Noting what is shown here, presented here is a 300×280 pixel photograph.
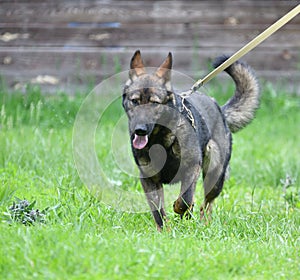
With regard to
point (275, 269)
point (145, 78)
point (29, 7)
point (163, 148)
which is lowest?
→ point (275, 269)

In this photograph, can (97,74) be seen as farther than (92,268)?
Yes

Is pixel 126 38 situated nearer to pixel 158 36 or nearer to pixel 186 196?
pixel 158 36

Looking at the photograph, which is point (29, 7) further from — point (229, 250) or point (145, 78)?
point (229, 250)

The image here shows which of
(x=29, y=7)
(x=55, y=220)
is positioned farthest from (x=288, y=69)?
(x=55, y=220)

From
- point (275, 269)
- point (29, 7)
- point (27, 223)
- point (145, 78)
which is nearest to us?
point (275, 269)

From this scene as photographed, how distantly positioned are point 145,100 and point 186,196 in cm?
74

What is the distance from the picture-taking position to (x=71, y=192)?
4508 millimetres

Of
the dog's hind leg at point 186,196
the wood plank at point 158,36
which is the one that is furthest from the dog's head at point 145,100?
the wood plank at point 158,36

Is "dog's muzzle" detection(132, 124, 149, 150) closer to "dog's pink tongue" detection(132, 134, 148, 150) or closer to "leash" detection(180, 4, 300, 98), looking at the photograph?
"dog's pink tongue" detection(132, 134, 148, 150)

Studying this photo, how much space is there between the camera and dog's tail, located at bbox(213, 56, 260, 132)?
549 centimetres

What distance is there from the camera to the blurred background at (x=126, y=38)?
925cm

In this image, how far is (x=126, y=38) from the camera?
9.40 m

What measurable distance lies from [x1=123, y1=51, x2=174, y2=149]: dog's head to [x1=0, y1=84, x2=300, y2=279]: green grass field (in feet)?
1.95

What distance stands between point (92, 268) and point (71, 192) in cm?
152
